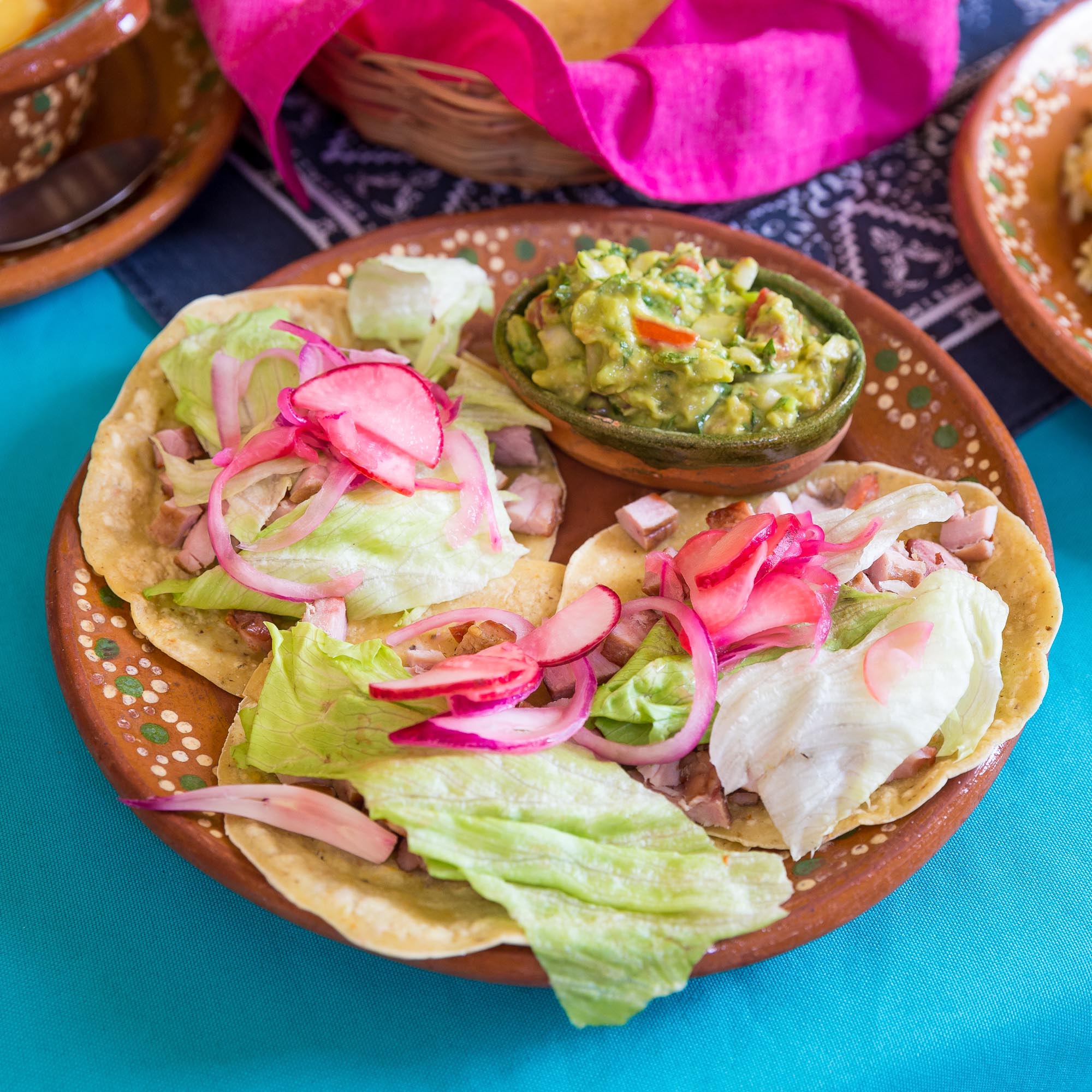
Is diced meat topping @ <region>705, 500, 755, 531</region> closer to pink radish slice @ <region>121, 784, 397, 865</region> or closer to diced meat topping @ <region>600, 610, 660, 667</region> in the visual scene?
diced meat topping @ <region>600, 610, 660, 667</region>

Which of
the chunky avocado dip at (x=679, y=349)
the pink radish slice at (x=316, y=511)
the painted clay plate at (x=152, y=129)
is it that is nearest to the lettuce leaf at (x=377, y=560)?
the pink radish slice at (x=316, y=511)

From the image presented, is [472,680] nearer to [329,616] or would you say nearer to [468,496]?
[329,616]

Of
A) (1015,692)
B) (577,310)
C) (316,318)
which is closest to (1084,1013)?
(1015,692)

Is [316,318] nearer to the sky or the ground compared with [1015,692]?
nearer to the sky

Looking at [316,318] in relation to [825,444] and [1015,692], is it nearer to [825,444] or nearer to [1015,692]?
[825,444]

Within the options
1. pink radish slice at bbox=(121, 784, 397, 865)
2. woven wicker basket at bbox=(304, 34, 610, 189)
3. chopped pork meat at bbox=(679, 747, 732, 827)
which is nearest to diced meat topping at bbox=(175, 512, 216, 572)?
pink radish slice at bbox=(121, 784, 397, 865)

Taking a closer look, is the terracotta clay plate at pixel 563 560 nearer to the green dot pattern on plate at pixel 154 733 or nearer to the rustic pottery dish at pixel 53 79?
the green dot pattern on plate at pixel 154 733
